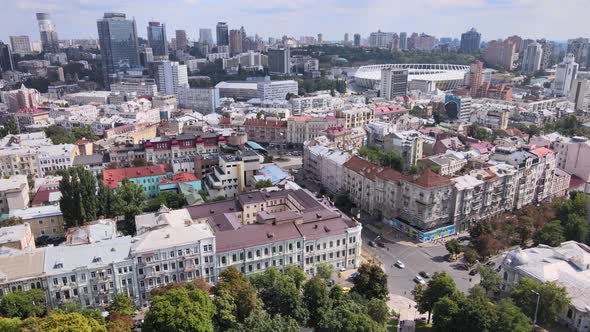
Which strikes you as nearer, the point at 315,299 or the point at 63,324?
the point at 63,324

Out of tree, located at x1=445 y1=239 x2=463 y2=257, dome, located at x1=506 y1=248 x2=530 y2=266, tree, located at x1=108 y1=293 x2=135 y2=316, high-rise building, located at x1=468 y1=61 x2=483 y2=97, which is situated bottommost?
tree, located at x1=445 y1=239 x2=463 y2=257

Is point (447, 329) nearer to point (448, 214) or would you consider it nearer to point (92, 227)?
point (448, 214)

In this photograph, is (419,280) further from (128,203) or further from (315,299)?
(128,203)

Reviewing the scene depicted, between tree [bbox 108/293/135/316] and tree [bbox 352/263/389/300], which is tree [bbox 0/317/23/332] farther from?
tree [bbox 352/263/389/300]

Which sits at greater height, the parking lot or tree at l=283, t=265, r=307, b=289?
tree at l=283, t=265, r=307, b=289

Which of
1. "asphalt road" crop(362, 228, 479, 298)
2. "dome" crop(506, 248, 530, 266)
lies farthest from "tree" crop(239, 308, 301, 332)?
"dome" crop(506, 248, 530, 266)

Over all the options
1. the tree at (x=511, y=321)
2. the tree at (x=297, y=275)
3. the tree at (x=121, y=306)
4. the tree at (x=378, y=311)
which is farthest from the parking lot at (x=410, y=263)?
the tree at (x=121, y=306)

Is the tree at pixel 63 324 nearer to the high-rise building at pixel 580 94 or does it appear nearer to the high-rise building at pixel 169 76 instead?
the high-rise building at pixel 169 76

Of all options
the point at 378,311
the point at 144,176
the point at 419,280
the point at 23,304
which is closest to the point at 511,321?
the point at 378,311
